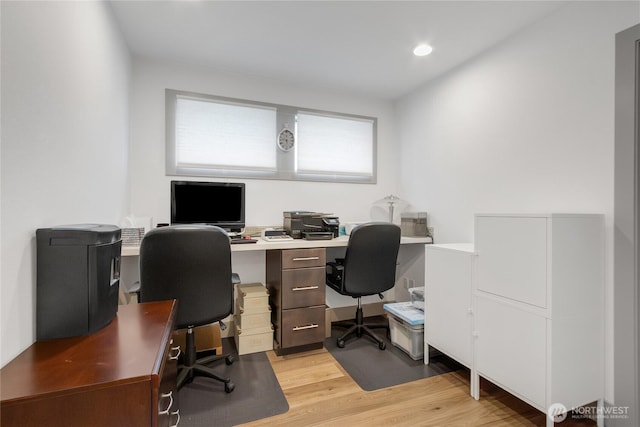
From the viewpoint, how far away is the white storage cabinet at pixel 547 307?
147 centimetres

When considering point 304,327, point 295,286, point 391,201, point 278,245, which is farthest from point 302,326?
point 391,201

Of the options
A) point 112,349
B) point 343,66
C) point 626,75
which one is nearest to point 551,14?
point 626,75

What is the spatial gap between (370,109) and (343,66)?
80 centimetres

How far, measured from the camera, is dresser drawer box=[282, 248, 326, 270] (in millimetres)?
2273

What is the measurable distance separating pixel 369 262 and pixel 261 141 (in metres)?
1.57

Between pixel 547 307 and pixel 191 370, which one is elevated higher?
pixel 547 307

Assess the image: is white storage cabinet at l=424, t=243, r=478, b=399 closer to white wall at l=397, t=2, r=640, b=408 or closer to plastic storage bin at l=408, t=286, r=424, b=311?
plastic storage bin at l=408, t=286, r=424, b=311

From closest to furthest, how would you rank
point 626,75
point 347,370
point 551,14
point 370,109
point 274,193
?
point 626,75
point 551,14
point 347,370
point 274,193
point 370,109

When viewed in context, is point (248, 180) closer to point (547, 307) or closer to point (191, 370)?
point (191, 370)

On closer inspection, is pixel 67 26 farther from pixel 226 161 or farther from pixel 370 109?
pixel 370 109

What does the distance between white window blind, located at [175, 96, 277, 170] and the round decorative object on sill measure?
0.08m

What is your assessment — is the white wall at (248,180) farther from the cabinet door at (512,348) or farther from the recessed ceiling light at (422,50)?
the cabinet door at (512,348)

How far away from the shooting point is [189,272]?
66.4 inches

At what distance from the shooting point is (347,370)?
2113mm
